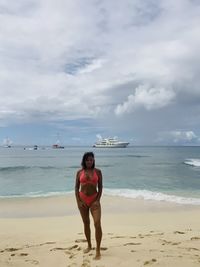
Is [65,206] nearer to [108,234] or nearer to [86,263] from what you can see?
[108,234]

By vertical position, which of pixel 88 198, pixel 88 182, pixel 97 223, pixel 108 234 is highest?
pixel 88 182

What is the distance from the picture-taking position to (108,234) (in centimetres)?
898

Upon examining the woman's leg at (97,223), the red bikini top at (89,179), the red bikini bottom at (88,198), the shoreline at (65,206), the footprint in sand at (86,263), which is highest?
the red bikini top at (89,179)

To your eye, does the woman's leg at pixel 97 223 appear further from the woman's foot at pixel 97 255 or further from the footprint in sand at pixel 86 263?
the footprint in sand at pixel 86 263

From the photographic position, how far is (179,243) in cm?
737

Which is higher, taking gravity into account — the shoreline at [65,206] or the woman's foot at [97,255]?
the woman's foot at [97,255]

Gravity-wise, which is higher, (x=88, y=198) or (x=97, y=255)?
(x=88, y=198)

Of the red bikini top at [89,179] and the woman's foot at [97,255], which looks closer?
the woman's foot at [97,255]

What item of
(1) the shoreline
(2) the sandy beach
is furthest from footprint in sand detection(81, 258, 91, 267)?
(1) the shoreline

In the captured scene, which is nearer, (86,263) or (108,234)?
(86,263)

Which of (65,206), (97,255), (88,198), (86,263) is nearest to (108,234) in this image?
(97,255)

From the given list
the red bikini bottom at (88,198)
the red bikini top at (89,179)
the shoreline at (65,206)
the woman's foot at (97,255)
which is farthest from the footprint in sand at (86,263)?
the shoreline at (65,206)

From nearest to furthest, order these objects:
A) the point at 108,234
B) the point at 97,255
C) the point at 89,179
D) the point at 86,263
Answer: the point at 86,263 < the point at 97,255 < the point at 89,179 < the point at 108,234

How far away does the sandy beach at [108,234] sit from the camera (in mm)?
6055
